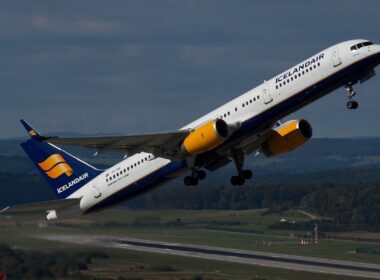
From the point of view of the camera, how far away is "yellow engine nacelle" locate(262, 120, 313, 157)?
216 ft

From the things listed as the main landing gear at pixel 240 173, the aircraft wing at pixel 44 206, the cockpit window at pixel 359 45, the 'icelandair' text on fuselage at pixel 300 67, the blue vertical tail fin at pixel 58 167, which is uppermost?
the cockpit window at pixel 359 45

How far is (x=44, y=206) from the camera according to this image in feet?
219

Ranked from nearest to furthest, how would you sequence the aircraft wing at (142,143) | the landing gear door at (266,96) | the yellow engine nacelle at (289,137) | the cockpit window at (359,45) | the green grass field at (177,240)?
the cockpit window at (359,45), the landing gear door at (266,96), the aircraft wing at (142,143), the yellow engine nacelle at (289,137), the green grass field at (177,240)

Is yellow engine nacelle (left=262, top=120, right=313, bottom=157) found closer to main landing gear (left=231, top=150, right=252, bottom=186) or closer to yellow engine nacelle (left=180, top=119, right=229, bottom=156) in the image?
main landing gear (left=231, top=150, right=252, bottom=186)

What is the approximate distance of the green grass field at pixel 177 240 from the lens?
242ft

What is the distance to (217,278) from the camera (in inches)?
3211

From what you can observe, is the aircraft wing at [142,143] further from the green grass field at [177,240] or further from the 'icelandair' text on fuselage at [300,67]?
the green grass field at [177,240]

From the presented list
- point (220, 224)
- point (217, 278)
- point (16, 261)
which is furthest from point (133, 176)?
point (220, 224)

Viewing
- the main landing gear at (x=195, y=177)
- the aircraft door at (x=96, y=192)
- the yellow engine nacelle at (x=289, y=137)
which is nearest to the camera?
the main landing gear at (x=195, y=177)

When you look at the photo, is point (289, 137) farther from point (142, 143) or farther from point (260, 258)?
point (260, 258)

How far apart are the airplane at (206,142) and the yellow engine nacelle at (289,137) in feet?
0.17

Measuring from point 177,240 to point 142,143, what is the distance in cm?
3298

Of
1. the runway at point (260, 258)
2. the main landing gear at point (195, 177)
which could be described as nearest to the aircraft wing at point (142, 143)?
the main landing gear at point (195, 177)

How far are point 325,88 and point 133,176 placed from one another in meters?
12.1
